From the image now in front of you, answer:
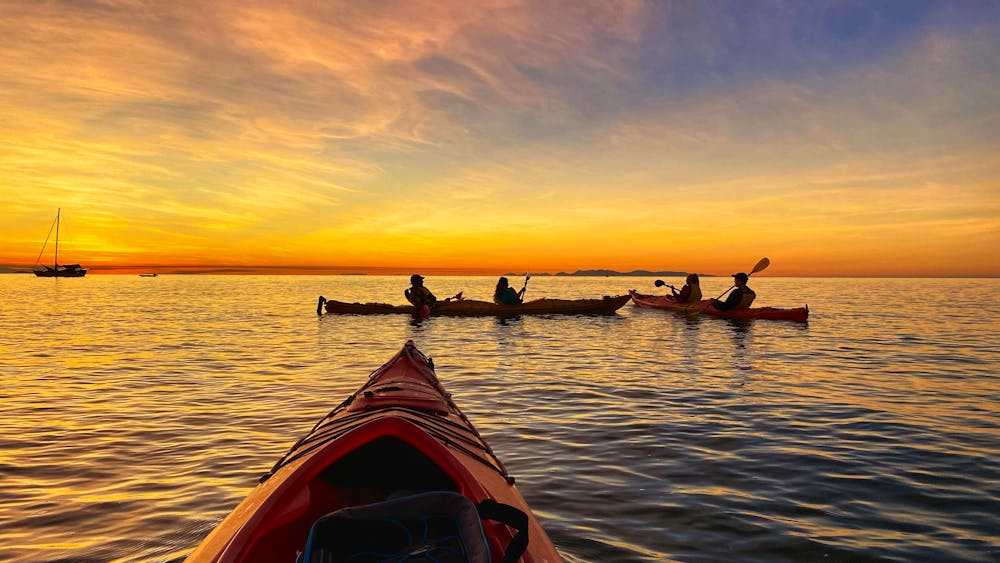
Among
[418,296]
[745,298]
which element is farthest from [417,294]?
[745,298]

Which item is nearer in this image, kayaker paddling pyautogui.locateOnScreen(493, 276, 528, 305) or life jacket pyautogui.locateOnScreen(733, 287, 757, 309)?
life jacket pyautogui.locateOnScreen(733, 287, 757, 309)

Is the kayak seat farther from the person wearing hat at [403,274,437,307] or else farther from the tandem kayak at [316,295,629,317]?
the tandem kayak at [316,295,629,317]

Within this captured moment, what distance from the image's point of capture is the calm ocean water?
15.0ft

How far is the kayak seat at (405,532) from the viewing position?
8.56ft

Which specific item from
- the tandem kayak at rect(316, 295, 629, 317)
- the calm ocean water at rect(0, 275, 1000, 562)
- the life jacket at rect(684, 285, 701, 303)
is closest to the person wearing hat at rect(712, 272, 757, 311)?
the life jacket at rect(684, 285, 701, 303)

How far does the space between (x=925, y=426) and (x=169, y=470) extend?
10304mm

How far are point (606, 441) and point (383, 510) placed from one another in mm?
5007

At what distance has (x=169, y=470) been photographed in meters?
6.02

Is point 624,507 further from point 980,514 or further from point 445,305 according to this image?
point 445,305

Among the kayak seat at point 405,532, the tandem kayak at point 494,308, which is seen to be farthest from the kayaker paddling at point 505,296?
the kayak seat at point 405,532

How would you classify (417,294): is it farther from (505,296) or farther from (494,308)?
(505,296)

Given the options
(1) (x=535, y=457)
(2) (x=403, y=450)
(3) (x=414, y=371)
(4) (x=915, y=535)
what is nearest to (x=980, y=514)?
(4) (x=915, y=535)

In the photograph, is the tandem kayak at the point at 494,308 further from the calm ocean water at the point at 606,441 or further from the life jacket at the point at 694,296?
the calm ocean water at the point at 606,441

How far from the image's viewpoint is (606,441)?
23.6ft
